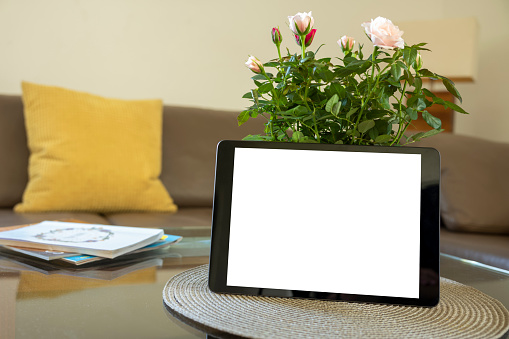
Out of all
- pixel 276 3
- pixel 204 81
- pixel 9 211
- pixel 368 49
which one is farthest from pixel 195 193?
pixel 368 49

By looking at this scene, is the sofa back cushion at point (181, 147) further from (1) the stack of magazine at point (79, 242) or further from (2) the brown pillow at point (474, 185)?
(1) the stack of magazine at point (79, 242)

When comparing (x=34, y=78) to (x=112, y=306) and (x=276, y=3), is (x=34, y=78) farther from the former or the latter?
(x=112, y=306)

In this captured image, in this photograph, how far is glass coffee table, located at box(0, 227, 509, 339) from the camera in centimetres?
47

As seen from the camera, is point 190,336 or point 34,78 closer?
point 190,336

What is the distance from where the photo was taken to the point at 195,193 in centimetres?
206

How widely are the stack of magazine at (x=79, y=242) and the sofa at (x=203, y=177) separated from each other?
22.5 inches

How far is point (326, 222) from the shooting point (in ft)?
1.88

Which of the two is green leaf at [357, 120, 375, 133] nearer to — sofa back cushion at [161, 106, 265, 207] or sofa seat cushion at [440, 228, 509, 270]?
sofa seat cushion at [440, 228, 509, 270]

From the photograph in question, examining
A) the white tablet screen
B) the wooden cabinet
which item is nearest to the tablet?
the white tablet screen

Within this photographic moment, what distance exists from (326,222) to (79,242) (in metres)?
0.44

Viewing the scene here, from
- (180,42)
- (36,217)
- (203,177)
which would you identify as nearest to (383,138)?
(36,217)

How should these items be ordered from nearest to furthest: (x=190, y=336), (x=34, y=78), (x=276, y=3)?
1. (x=190, y=336)
2. (x=34, y=78)
3. (x=276, y=3)

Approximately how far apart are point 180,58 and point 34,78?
0.73 meters

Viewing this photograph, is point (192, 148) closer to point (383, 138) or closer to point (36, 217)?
point (36, 217)
